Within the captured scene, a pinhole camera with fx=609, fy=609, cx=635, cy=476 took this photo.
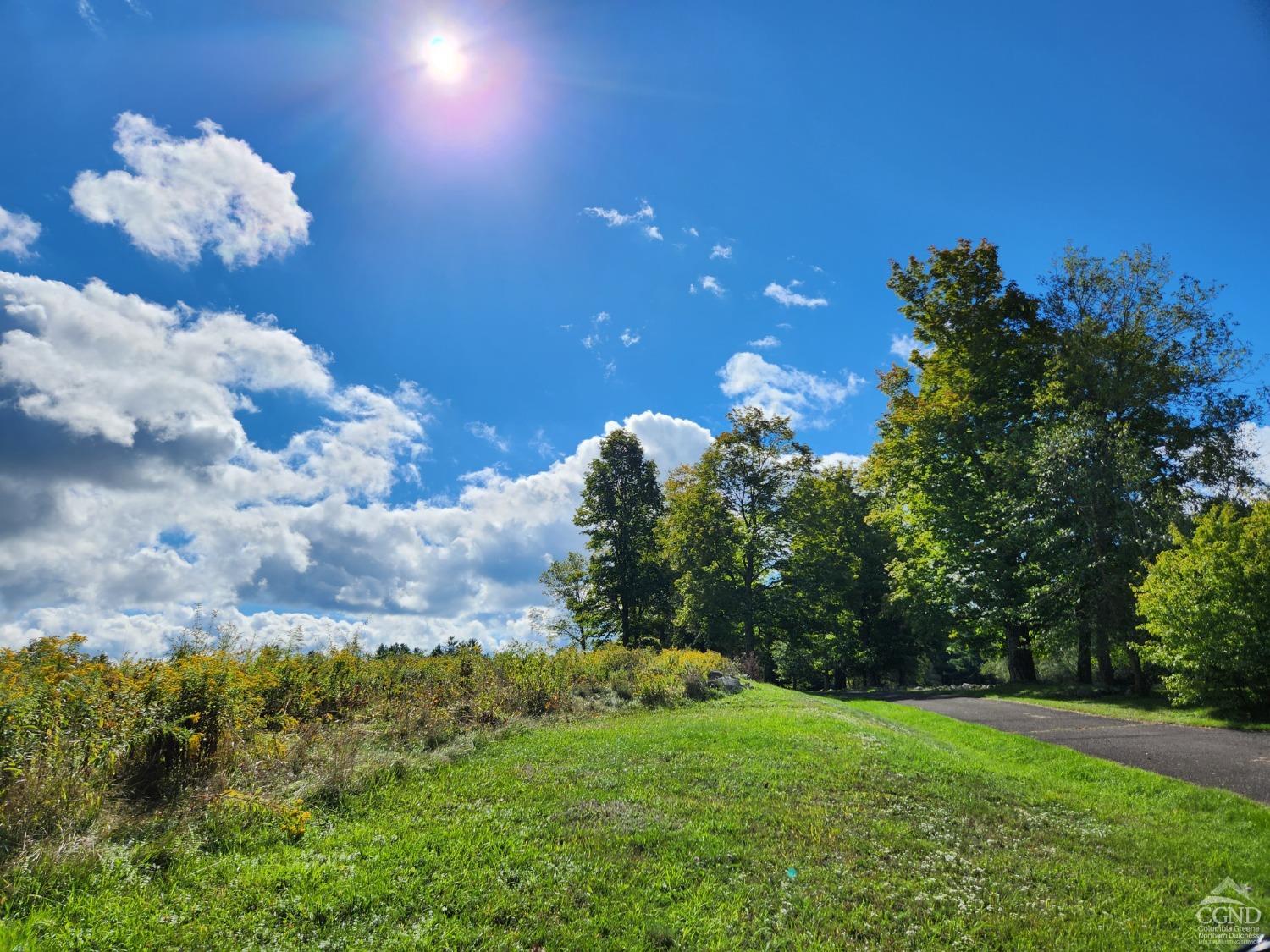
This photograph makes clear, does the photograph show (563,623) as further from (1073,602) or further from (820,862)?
(820,862)

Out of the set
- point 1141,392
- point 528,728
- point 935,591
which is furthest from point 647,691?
point 1141,392

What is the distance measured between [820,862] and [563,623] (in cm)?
3266

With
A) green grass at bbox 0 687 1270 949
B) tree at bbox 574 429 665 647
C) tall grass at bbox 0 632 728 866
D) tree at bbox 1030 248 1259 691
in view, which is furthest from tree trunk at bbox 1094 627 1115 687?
tree at bbox 574 429 665 647

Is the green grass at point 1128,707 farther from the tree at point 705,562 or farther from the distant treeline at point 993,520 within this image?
the tree at point 705,562

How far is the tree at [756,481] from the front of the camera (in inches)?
1357

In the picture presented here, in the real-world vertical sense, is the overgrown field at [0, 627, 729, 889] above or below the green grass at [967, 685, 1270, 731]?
above

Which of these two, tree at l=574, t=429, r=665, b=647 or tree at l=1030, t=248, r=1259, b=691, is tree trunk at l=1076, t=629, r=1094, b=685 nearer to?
tree at l=1030, t=248, r=1259, b=691

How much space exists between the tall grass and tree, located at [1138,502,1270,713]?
14.5m

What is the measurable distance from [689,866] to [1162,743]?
10725 mm

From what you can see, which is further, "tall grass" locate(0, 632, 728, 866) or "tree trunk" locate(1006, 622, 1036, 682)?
"tree trunk" locate(1006, 622, 1036, 682)

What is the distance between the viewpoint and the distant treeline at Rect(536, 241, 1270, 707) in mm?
14656

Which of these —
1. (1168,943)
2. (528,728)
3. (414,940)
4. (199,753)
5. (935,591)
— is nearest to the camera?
(414,940)

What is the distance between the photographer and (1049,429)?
21219mm

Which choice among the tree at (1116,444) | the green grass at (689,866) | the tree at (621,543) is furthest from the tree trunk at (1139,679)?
the tree at (621,543)
